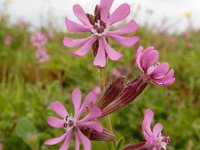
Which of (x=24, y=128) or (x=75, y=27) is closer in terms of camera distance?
(x=75, y=27)

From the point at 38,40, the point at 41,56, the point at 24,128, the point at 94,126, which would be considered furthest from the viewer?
the point at 38,40

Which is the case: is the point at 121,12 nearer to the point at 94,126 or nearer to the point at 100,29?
the point at 100,29

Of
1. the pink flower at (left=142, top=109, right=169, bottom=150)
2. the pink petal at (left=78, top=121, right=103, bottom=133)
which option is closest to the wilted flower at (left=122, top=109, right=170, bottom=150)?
the pink flower at (left=142, top=109, right=169, bottom=150)

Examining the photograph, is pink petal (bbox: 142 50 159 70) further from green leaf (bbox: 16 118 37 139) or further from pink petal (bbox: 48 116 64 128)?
green leaf (bbox: 16 118 37 139)

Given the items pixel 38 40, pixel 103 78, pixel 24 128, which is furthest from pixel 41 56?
pixel 103 78

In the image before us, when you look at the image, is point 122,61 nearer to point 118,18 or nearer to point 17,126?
point 17,126

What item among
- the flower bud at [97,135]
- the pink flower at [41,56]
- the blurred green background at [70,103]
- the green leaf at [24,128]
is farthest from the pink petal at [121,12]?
the pink flower at [41,56]

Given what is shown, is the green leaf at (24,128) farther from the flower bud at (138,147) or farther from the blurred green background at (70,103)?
the flower bud at (138,147)
